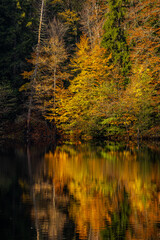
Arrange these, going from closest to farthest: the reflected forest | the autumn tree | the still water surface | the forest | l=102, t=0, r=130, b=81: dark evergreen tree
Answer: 1. the still water surface
2. the reflected forest
3. the forest
4. the autumn tree
5. l=102, t=0, r=130, b=81: dark evergreen tree

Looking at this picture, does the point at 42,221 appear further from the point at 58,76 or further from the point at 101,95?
the point at 58,76

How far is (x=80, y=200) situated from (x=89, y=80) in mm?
26898

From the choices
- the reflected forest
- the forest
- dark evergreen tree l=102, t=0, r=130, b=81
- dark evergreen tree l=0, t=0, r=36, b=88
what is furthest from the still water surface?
dark evergreen tree l=0, t=0, r=36, b=88

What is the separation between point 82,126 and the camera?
36250 millimetres

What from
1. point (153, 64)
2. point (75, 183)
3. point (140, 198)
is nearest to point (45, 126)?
point (153, 64)

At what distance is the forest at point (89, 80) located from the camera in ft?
107

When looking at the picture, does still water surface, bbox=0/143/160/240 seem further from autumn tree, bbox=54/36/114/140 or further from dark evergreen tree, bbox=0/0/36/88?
dark evergreen tree, bbox=0/0/36/88

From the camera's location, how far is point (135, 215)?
897 centimetres

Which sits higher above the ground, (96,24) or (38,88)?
(96,24)

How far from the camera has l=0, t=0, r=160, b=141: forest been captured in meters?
32.6

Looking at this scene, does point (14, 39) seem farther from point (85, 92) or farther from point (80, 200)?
point (80, 200)

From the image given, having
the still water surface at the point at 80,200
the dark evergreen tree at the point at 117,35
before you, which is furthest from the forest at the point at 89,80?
the still water surface at the point at 80,200

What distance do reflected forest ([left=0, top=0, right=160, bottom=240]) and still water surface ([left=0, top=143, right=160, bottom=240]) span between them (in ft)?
0.08

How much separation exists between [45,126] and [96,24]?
15.2 meters
